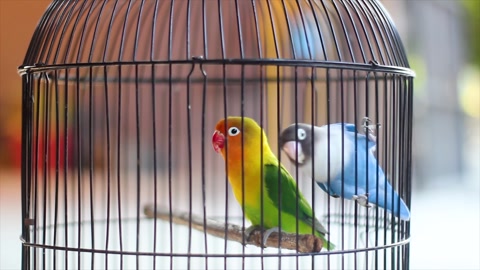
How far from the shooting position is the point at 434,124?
11.4 ft

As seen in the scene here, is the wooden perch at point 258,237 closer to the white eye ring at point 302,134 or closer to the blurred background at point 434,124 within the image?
the white eye ring at point 302,134

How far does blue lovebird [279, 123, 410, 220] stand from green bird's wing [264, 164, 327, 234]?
0.11 feet

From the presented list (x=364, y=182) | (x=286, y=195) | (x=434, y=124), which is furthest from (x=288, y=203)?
(x=434, y=124)

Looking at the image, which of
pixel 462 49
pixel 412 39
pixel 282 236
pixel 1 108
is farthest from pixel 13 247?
pixel 462 49

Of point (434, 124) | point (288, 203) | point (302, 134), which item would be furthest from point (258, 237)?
point (434, 124)

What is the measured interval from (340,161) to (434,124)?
109 inches

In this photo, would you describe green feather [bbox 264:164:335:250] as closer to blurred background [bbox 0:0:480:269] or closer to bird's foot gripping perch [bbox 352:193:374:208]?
bird's foot gripping perch [bbox 352:193:374:208]

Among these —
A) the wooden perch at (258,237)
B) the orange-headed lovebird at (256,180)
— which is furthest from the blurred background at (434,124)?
the orange-headed lovebird at (256,180)

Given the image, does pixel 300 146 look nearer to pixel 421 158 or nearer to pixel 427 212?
pixel 427 212

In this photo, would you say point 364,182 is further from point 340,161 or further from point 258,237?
point 258,237

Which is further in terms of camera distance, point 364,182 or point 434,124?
point 434,124

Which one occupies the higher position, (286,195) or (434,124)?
(434,124)

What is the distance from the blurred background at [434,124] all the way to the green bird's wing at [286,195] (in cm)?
91

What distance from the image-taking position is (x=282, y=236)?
2.80ft
